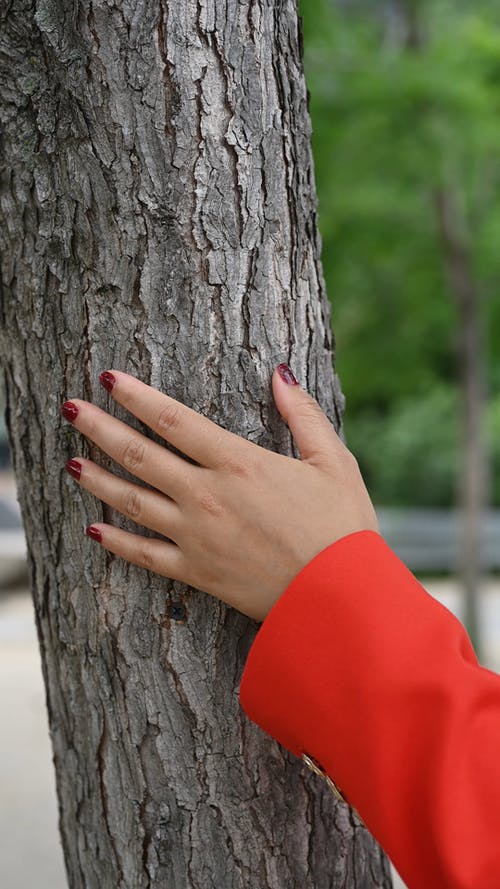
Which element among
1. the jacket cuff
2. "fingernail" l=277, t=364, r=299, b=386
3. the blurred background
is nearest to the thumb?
"fingernail" l=277, t=364, r=299, b=386

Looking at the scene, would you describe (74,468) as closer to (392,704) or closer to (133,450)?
(133,450)

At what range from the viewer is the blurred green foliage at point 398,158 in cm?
576

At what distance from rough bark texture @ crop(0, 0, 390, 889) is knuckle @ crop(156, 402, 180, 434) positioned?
7 centimetres

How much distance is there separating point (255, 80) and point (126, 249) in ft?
0.98

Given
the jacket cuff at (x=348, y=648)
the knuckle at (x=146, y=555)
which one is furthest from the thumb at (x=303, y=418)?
the knuckle at (x=146, y=555)

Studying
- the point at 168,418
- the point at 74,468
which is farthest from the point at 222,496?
the point at 74,468

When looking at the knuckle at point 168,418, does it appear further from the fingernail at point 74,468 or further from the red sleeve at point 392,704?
the red sleeve at point 392,704

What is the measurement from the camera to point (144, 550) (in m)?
1.21

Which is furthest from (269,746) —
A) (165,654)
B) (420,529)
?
(420,529)

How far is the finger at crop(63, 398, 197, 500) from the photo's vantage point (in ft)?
3.83

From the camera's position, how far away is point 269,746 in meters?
1.32

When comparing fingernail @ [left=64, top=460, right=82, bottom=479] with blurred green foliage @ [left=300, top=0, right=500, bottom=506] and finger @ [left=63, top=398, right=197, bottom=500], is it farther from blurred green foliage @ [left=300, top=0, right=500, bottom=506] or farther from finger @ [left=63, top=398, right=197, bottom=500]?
blurred green foliage @ [left=300, top=0, right=500, bottom=506]

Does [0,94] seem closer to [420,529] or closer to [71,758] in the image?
[71,758]

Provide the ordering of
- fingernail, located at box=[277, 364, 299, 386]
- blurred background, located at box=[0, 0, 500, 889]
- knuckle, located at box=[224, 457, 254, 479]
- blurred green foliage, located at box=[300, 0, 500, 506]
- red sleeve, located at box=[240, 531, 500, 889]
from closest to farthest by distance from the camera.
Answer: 1. red sleeve, located at box=[240, 531, 500, 889]
2. knuckle, located at box=[224, 457, 254, 479]
3. fingernail, located at box=[277, 364, 299, 386]
4. blurred background, located at box=[0, 0, 500, 889]
5. blurred green foliage, located at box=[300, 0, 500, 506]
